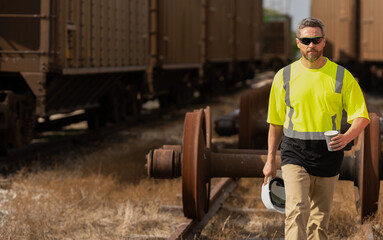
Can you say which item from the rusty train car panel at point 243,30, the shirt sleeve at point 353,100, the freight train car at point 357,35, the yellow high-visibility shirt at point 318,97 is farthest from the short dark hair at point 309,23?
the rusty train car panel at point 243,30

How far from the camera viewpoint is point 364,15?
23781 mm

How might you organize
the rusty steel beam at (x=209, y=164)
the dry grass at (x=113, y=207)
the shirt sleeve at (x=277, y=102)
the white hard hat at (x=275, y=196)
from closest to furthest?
1. the shirt sleeve at (x=277, y=102)
2. the white hard hat at (x=275, y=196)
3. the rusty steel beam at (x=209, y=164)
4. the dry grass at (x=113, y=207)

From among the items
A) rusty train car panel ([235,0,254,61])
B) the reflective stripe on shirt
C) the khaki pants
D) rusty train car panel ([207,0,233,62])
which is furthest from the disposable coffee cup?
rusty train car panel ([235,0,254,61])

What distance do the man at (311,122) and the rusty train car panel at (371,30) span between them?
800 inches

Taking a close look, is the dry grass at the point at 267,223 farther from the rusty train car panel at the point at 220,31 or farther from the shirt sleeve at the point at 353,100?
the rusty train car panel at the point at 220,31

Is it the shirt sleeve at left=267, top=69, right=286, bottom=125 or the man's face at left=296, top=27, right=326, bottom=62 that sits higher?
the man's face at left=296, top=27, right=326, bottom=62

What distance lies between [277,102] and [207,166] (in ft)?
6.13

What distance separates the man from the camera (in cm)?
358

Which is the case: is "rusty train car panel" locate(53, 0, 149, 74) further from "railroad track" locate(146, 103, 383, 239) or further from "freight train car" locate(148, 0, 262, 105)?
"railroad track" locate(146, 103, 383, 239)

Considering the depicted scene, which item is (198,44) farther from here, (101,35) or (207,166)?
(207,166)

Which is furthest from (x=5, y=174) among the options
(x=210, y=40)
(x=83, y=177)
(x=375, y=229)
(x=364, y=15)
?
(x=364, y=15)

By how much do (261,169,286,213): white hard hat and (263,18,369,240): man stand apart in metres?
0.23

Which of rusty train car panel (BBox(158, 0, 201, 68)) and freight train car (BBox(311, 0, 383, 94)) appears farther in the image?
freight train car (BBox(311, 0, 383, 94))

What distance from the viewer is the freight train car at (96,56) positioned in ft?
29.3
